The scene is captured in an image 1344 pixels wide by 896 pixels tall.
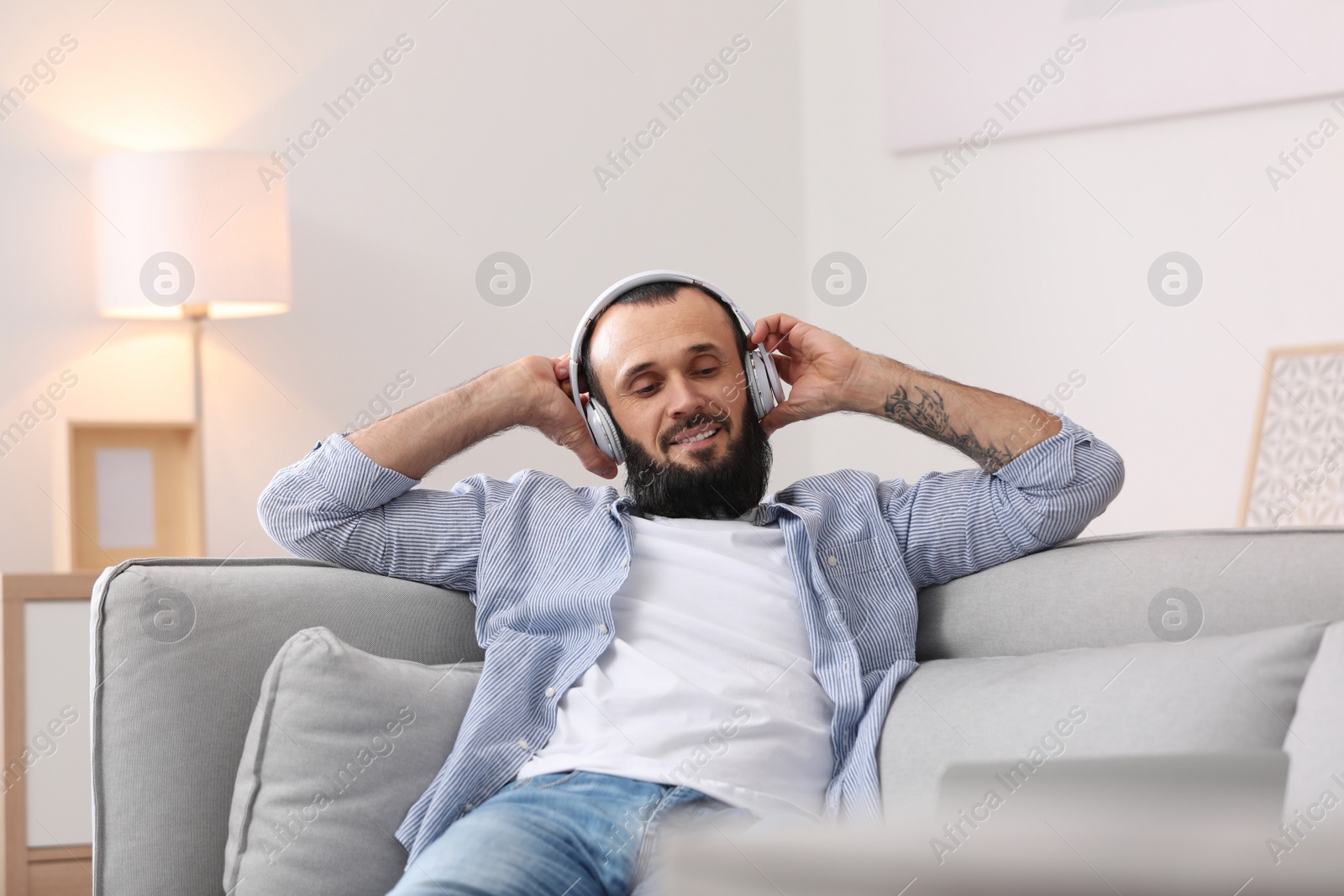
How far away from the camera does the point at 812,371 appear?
1733mm

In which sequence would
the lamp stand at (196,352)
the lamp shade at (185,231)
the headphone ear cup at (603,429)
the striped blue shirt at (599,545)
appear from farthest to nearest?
the lamp stand at (196,352), the lamp shade at (185,231), the headphone ear cup at (603,429), the striped blue shirt at (599,545)

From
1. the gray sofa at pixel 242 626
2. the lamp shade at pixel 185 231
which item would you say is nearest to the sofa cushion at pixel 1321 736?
the gray sofa at pixel 242 626

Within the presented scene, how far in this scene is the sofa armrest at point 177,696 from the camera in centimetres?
123

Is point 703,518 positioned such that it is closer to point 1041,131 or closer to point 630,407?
point 630,407

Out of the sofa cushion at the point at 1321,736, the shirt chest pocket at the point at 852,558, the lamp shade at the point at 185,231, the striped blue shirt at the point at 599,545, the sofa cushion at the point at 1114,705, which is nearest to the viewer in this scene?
the sofa cushion at the point at 1321,736

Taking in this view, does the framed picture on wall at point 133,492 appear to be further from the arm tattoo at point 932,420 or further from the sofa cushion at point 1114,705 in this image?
the sofa cushion at point 1114,705

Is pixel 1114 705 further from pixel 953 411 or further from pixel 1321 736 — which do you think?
pixel 953 411

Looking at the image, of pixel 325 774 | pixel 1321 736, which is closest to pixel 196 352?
pixel 325 774

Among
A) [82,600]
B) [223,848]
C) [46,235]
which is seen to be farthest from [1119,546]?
[46,235]

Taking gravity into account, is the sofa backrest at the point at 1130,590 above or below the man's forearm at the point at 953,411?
below

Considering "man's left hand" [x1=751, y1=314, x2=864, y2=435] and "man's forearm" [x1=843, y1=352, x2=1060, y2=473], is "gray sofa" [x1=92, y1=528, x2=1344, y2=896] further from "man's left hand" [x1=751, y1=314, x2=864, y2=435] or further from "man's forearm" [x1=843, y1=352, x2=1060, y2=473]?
"man's left hand" [x1=751, y1=314, x2=864, y2=435]

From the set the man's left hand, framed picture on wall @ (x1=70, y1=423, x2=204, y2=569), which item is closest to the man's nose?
the man's left hand

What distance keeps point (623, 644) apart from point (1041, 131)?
6.18 feet

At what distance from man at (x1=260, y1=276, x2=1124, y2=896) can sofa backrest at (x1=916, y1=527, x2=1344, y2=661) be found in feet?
0.17
